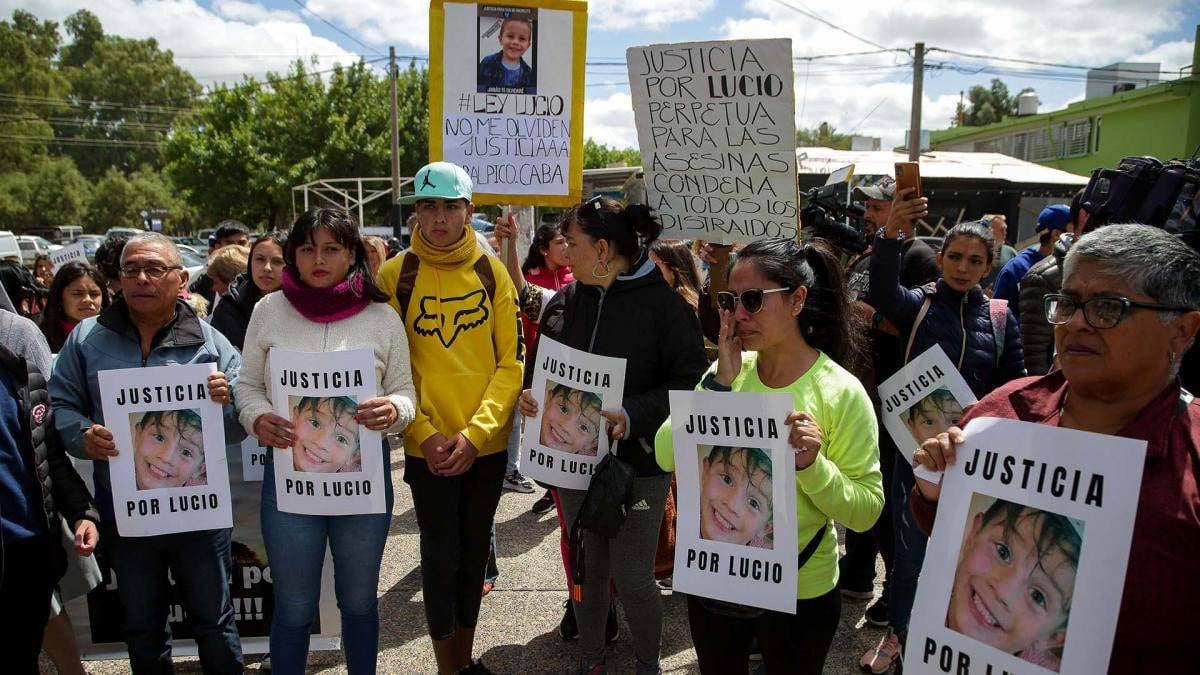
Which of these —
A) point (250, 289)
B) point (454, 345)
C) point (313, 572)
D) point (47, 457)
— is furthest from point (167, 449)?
point (250, 289)

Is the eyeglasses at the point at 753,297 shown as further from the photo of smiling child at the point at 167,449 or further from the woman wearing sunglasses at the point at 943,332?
the photo of smiling child at the point at 167,449

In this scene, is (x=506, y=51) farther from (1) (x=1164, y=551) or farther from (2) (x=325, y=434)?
(1) (x=1164, y=551)

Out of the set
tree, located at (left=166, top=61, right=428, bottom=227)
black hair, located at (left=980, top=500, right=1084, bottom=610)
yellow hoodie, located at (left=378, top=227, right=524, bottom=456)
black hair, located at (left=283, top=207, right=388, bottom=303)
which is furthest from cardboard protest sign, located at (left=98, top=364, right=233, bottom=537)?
tree, located at (left=166, top=61, right=428, bottom=227)

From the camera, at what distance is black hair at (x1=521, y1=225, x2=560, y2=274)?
20.0 feet

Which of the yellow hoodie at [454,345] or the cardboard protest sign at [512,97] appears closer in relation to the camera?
the yellow hoodie at [454,345]

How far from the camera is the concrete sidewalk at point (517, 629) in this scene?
365 cm

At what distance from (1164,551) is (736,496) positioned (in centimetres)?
107

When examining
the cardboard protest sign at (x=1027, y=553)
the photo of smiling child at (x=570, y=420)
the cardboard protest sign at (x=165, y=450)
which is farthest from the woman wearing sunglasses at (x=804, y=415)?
the cardboard protest sign at (x=165, y=450)

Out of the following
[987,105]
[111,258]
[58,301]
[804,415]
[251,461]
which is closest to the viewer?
[804,415]

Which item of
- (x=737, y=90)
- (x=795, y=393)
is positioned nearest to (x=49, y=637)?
(x=795, y=393)

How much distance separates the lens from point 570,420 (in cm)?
309

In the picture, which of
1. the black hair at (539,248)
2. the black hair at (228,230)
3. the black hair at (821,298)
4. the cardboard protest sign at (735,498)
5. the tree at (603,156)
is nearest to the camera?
the cardboard protest sign at (735,498)

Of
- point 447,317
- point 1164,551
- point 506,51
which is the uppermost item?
point 506,51

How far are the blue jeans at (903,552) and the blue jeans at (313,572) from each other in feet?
7.38
